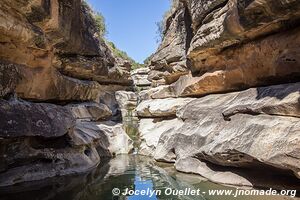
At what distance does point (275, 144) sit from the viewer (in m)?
5.96

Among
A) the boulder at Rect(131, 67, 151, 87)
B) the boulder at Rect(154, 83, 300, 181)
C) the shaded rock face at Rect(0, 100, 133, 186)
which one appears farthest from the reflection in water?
the boulder at Rect(131, 67, 151, 87)

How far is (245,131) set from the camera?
23.1ft

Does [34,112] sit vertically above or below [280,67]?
below

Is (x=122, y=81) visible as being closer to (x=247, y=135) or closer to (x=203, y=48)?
(x=203, y=48)

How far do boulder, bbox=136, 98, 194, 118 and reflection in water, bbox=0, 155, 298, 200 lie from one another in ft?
12.0

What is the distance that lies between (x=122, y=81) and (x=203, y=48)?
42.8 ft

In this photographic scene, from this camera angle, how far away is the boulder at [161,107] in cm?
1318

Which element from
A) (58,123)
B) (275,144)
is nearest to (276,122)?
(275,144)

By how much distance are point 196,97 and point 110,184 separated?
6.06 metres

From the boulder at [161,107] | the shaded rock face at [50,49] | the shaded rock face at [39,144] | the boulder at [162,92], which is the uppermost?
the shaded rock face at [50,49]

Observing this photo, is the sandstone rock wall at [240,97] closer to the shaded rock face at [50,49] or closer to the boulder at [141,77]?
the shaded rock face at [50,49]

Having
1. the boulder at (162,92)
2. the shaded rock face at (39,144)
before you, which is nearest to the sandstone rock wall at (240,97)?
the boulder at (162,92)

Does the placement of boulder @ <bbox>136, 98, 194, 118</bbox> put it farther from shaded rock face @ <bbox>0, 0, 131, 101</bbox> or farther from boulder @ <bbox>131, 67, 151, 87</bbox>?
boulder @ <bbox>131, 67, 151, 87</bbox>

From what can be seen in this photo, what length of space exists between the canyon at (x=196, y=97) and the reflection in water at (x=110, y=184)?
436 mm
